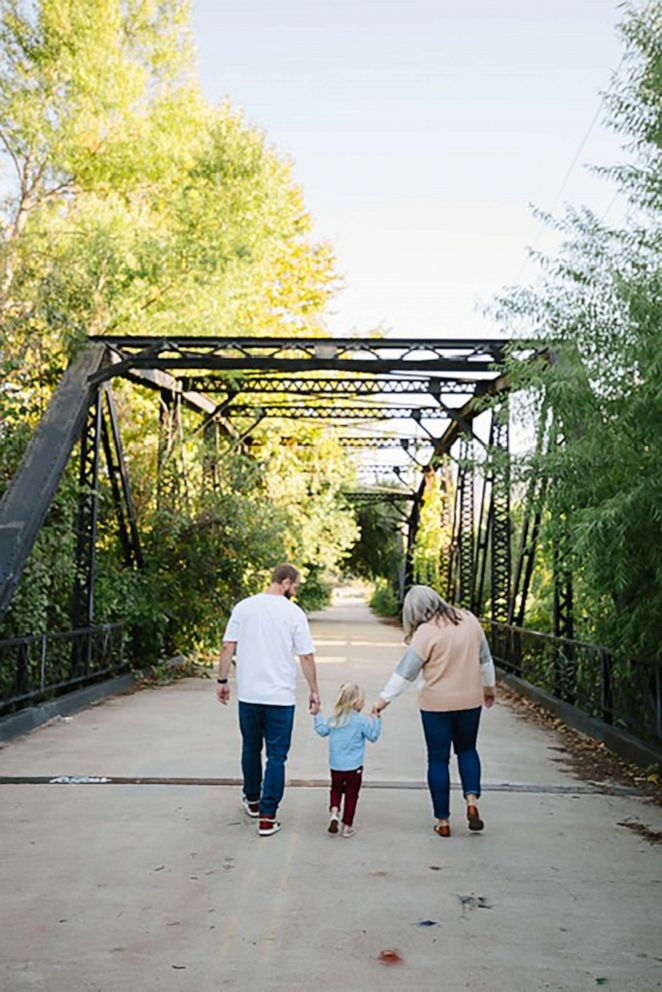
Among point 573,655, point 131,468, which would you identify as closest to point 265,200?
point 131,468

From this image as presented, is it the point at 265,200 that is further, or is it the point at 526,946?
the point at 265,200

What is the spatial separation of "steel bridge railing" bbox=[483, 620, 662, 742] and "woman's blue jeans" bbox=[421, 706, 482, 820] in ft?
8.42

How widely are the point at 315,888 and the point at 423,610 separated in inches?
83.3

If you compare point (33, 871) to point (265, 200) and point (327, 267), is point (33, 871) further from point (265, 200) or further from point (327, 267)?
point (327, 267)

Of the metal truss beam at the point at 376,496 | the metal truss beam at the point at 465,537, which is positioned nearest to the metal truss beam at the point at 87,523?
the metal truss beam at the point at 465,537

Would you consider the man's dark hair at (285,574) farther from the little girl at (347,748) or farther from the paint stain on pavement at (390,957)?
the paint stain on pavement at (390,957)

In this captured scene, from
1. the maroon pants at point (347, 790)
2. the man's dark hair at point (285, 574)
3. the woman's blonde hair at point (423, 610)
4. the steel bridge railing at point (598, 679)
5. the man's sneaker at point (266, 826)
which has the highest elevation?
the man's dark hair at point (285, 574)

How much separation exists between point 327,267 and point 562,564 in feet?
95.3

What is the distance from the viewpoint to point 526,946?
4.88 metres

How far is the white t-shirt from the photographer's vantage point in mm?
7328

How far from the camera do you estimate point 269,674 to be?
7324 mm

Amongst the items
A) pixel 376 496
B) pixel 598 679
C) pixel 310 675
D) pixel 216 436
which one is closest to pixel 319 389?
pixel 216 436

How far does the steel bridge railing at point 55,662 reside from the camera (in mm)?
11906

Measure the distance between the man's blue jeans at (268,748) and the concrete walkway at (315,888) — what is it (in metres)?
0.26
